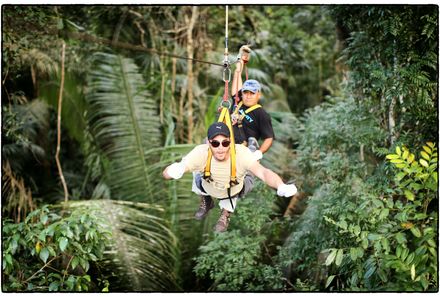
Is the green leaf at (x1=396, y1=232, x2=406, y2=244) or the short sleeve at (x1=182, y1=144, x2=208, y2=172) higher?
the short sleeve at (x1=182, y1=144, x2=208, y2=172)

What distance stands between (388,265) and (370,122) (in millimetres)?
2300

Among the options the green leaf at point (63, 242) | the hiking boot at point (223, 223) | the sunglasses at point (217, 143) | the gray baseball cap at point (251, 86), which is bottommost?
the green leaf at point (63, 242)

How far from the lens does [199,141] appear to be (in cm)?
816

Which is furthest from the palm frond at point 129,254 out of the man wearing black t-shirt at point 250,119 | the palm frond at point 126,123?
the man wearing black t-shirt at point 250,119

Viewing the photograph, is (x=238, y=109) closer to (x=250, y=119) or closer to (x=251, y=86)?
(x=250, y=119)

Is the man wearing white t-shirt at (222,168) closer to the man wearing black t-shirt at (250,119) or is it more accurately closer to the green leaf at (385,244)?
the man wearing black t-shirt at (250,119)

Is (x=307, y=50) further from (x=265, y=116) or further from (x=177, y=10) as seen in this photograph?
(x=265, y=116)

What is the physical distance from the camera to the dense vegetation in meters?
5.06

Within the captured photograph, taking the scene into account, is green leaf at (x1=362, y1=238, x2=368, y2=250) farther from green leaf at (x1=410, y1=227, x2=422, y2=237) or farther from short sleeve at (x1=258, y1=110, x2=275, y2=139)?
short sleeve at (x1=258, y1=110, x2=275, y2=139)

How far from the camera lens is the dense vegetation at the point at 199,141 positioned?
5.06 m

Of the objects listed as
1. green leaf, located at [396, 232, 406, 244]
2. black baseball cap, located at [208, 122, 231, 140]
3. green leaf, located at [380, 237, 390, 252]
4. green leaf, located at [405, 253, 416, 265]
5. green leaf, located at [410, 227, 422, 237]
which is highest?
black baseball cap, located at [208, 122, 231, 140]

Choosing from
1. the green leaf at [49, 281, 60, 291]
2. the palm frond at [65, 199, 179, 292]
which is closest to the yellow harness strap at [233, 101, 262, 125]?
the green leaf at [49, 281, 60, 291]

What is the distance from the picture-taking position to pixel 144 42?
901 centimetres

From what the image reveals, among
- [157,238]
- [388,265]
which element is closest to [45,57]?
[157,238]
